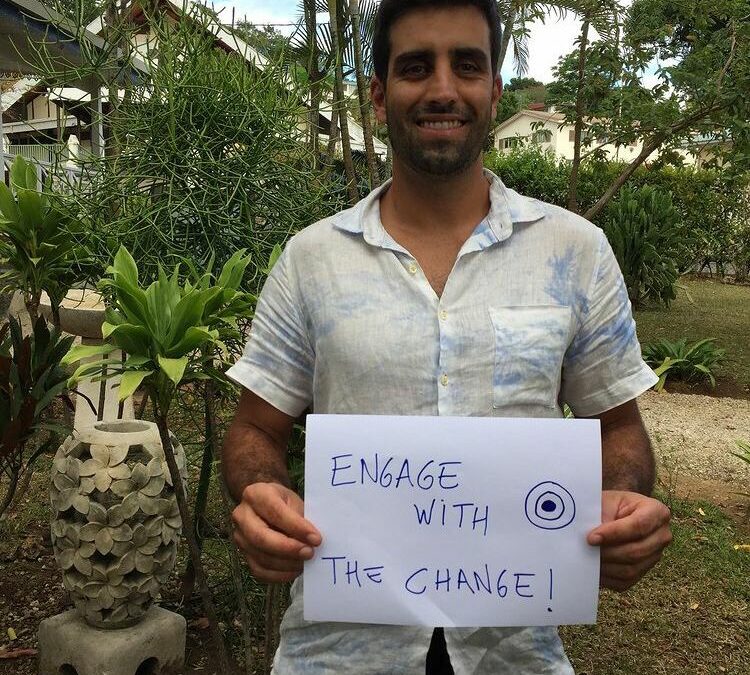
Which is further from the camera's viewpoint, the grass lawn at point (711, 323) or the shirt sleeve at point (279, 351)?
the grass lawn at point (711, 323)

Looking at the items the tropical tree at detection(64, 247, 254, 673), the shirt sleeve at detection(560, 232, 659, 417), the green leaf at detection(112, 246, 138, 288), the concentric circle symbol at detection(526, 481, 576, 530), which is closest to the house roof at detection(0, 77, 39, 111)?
the green leaf at detection(112, 246, 138, 288)

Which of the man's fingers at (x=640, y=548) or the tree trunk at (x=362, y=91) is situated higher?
the tree trunk at (x=362, y=91)

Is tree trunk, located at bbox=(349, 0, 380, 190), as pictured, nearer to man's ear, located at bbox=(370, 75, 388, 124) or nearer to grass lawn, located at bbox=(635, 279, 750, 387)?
man's ear, located at bbox=(370, 75, 388, 124)

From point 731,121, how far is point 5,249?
4.85 m

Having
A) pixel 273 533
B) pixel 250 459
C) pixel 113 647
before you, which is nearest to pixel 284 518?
pixel 273 533

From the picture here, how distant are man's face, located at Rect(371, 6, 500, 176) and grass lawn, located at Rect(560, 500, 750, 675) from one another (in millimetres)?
2594

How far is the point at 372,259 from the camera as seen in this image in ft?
4.85

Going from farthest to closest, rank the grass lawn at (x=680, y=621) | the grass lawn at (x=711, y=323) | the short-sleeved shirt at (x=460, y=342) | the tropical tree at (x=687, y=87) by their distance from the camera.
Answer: the grass lawn at (x=711, y=323) → the tropical tree at (x=687, y=87) → the grass lawn at (x=680, y=621) → the short-sleeved shirt at (x=460, y=342)

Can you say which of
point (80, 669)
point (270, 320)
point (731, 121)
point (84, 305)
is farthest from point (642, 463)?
point (731, 121)

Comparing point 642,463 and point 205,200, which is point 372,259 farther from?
point 205,200

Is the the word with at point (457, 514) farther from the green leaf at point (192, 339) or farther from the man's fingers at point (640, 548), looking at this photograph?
the green leaf at point (192, 339)

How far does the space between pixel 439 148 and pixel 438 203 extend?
0.11 metres

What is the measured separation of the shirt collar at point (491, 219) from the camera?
146cm

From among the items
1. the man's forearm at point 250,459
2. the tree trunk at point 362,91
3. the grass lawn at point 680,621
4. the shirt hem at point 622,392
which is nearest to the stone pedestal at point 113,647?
the grass lawn at point 680,621
